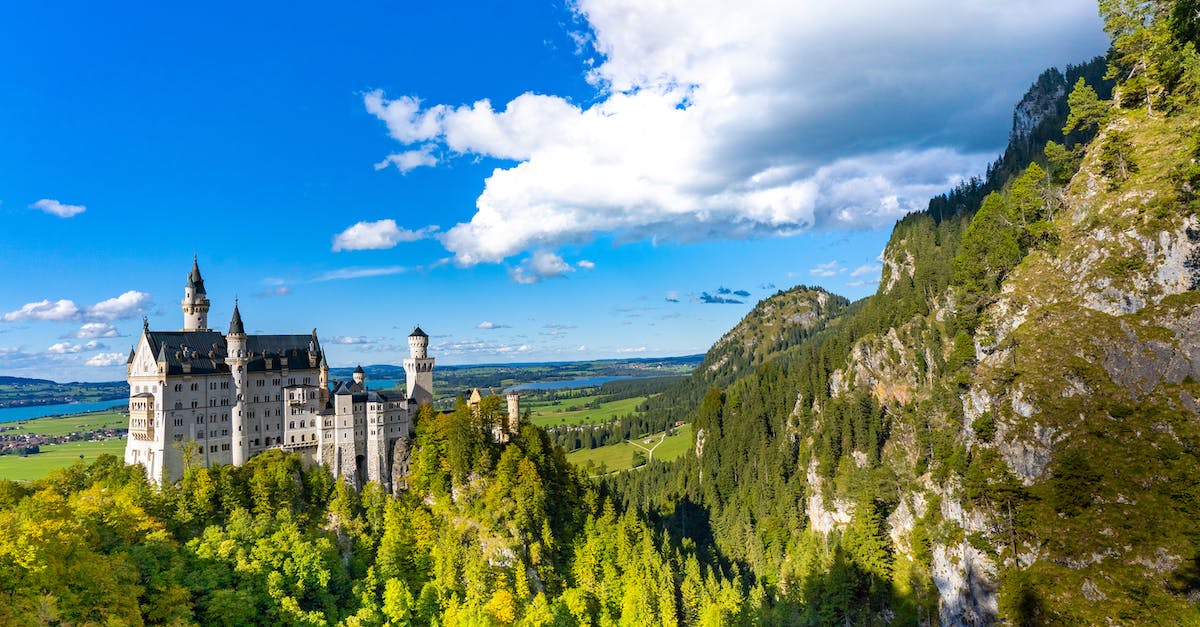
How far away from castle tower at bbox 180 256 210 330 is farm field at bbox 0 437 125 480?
192 ft

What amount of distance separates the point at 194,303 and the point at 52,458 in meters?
113

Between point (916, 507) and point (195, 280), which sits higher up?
point (195, 280)

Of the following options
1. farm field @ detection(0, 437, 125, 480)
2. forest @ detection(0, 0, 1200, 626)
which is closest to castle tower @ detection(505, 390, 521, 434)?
forest @ detection(0, 0, 1200, 626)

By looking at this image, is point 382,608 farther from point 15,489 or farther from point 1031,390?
point 1031,390

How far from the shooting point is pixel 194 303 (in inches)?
3516

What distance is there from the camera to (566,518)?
93.9 meters

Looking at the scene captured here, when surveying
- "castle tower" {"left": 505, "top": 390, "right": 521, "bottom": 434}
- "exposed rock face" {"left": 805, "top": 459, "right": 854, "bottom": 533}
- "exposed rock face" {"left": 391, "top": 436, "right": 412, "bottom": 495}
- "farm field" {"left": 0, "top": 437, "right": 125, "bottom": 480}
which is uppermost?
"castle tower" {"left": 505, "top": 390, "right": 521, "bottom": 434}

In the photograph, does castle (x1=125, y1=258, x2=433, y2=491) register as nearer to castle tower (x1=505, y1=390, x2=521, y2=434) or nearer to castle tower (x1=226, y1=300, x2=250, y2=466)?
castle tower (x1=226, y1=300, x2=250, y2=466)

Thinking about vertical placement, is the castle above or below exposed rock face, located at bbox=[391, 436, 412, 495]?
above

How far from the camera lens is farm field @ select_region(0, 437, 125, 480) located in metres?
137

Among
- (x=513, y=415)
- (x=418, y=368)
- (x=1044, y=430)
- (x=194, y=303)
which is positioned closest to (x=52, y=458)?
(x=194, y=303)

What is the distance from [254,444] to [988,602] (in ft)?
295

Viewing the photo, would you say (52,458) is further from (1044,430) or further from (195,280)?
(1044,430)

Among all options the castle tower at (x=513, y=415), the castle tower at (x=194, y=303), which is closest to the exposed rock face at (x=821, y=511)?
the castle tower at (x=513, y=415)
